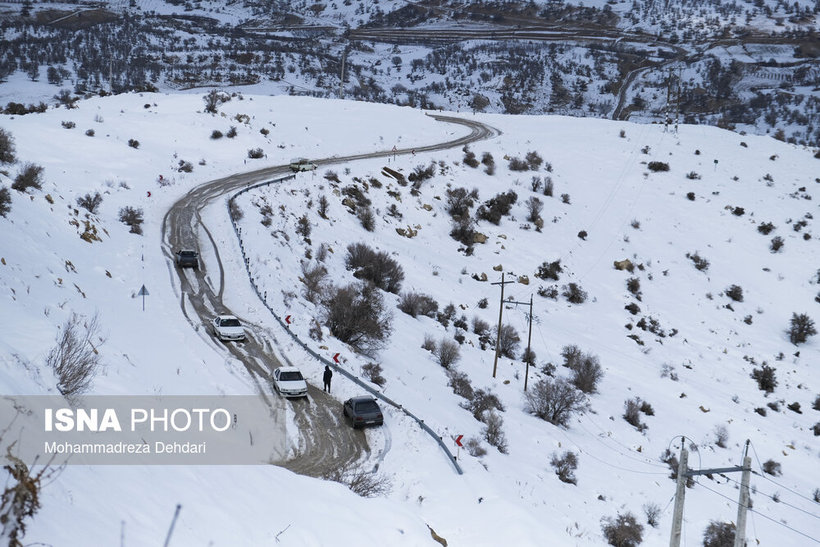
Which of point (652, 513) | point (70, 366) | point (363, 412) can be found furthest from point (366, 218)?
point (70, 366)

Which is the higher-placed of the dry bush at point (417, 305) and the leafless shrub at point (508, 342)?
the dry bush at point (417, 305)

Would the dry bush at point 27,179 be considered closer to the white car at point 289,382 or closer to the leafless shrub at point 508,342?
the white car at point 289,382

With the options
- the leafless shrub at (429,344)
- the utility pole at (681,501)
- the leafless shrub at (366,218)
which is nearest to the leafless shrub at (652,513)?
the utility pole at (681,501)

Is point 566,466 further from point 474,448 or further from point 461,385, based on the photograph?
point 461,385

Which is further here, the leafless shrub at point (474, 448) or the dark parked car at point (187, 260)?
the dark parked car at point (187, 260)

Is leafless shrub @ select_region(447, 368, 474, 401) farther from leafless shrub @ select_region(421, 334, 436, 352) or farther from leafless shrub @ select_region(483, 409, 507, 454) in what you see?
leafless shrub @ select_region(421, 334, 436, 352)

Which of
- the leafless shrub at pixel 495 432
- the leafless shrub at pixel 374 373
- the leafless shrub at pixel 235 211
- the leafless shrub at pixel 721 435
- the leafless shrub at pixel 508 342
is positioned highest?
the leafless shrub at pixel 235 211

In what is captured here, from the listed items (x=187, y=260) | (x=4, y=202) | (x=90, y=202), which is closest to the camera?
(x=4, y=202)

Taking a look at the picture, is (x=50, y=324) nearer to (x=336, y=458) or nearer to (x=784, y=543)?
(x=336, y=458)
